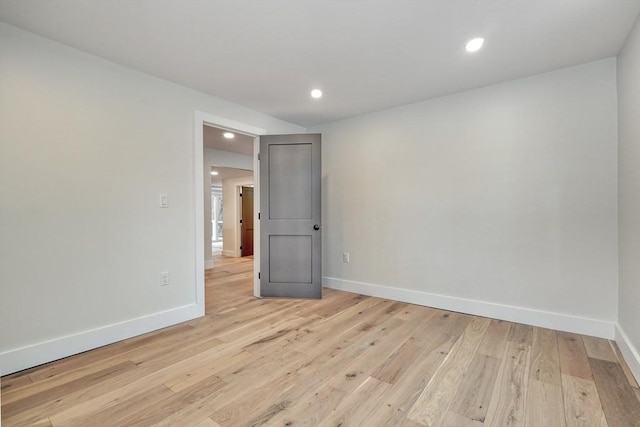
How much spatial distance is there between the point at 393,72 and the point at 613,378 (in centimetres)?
279

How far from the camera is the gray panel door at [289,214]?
3.56 meters

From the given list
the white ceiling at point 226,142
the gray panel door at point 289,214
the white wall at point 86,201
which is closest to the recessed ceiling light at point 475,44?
the gray panel door at point 289,214

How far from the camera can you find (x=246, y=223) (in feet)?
24.9

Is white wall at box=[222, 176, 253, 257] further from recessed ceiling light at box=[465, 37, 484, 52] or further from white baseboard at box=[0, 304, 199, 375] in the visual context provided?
recessed ceiling light at box=[465, 37, 484, 52]

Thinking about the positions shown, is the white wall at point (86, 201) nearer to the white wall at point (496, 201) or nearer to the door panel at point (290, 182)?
the door panel at point (290, 182)

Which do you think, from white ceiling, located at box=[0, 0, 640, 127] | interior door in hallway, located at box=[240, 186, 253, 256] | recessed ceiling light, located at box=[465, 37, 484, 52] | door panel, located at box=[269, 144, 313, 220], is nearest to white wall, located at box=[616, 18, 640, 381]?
white ceiling, located at box=[0, 0, 640, 127]

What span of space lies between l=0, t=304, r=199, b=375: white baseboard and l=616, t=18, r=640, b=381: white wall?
3622mm

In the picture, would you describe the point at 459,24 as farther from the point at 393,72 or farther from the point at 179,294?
the point at 179,294

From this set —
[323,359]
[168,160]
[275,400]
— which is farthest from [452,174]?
[168,160]

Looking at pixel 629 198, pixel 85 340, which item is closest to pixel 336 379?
pixel 85 340

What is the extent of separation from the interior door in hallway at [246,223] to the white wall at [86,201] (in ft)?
15.0

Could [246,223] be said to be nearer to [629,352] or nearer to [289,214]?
[289,214]

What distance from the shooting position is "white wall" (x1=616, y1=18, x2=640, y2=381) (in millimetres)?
1870

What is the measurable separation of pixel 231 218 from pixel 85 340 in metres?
5.35
